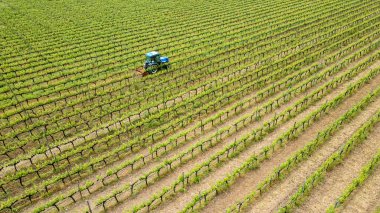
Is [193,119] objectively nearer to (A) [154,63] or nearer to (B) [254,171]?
(B) [254,171]

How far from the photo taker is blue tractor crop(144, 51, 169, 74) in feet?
93.6

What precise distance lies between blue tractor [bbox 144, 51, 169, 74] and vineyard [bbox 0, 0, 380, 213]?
67 centimetres

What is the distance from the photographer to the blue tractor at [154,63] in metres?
28.5

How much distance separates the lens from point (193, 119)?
74.8ft

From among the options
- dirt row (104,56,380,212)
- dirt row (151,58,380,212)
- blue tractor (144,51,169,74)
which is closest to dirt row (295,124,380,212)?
dirt row (151,58,380,212)

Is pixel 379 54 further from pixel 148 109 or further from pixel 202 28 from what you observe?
pixel 148 109

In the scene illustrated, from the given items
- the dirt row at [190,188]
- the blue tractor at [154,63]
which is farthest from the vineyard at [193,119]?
the blue tractor at [154,63]

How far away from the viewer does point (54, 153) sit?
1953 cm

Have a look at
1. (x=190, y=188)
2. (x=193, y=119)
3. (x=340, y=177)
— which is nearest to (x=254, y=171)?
(x=190, y=188)

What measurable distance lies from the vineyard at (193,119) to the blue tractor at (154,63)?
669mm

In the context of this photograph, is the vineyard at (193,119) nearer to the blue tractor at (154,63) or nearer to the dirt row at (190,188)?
the dirt row at (190,188)

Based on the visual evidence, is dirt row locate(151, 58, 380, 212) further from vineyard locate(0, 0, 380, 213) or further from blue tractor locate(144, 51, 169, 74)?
blue tractor locate(144, 51, 169, 74)

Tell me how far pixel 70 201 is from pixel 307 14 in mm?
40717

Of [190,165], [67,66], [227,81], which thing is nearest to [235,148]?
[190,165]
